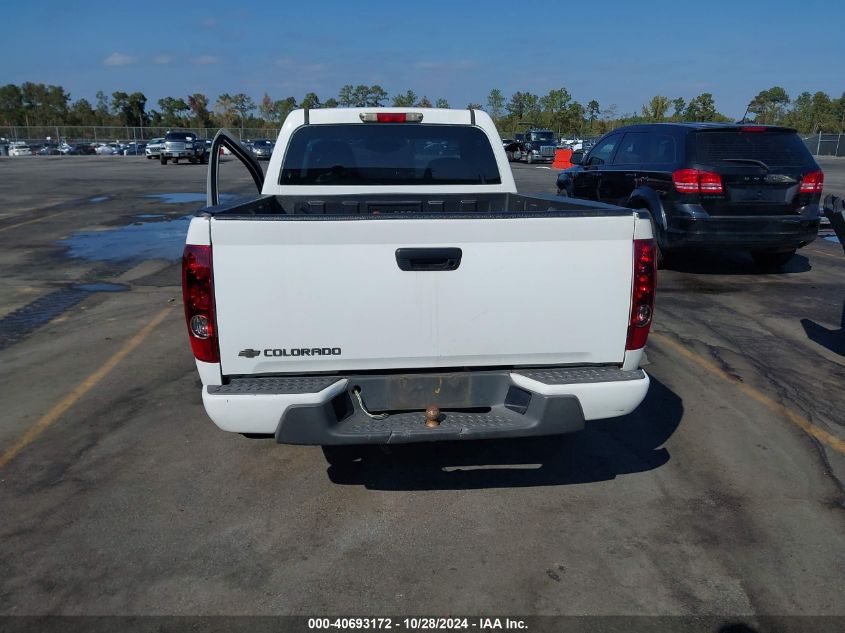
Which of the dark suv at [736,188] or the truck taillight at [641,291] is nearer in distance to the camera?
the truck taillight at [641,291]

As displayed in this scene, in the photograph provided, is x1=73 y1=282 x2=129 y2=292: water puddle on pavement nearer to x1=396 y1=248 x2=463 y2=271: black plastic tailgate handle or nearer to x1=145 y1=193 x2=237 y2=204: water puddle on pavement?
x1=396 y1=248 x2=463 y2=271: black plastic tailgate handle

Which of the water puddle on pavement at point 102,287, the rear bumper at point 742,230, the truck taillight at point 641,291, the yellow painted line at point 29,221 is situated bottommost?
the water puddle on pavement at point 102,287

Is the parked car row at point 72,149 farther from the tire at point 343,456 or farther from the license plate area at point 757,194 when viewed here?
the tire at point 343,456

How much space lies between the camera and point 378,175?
18.2 ft

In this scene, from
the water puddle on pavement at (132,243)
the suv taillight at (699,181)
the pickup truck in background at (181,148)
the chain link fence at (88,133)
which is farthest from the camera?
the chain link fence at (88,133)

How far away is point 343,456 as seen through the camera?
4410 mm

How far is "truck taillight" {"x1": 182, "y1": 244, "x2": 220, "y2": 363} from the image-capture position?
319 centimetres

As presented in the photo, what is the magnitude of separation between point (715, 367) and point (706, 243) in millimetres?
3305

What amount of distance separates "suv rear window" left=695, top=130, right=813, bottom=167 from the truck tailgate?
611cm

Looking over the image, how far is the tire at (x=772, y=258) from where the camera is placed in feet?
32.4

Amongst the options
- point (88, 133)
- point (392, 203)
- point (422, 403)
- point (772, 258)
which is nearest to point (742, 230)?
point (772, 258)

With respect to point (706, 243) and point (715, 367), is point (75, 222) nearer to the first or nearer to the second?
point (706, 243)

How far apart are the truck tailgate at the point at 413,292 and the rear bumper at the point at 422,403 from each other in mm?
88

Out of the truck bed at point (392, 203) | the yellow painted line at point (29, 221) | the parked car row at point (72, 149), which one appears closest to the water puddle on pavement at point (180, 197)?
the yellow painted line at point (29, 221)
